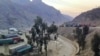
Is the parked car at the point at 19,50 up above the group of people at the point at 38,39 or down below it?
below

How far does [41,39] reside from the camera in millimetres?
75688

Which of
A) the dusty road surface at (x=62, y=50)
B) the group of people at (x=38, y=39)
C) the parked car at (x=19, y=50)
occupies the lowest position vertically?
the dusty road surface at (x=62, y=50)

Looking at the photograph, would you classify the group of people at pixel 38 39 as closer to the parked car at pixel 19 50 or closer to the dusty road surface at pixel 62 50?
the dusty road surface at pixel 62 50

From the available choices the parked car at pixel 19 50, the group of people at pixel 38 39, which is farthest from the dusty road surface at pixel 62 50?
the parked car at pixel 19 50

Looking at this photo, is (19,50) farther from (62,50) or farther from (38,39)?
(62,50)

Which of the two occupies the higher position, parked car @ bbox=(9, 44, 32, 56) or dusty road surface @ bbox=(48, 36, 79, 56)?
parked car @ bbox=(9, 44, 32, 56)

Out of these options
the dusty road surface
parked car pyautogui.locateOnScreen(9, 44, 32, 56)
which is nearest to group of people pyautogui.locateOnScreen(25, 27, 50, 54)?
the dusty road surface

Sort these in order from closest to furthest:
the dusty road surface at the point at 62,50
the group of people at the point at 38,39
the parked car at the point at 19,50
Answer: the parked car at the point at 19,50
the group of people at the point at 38,39
the dusty road surface at the point at 62,50

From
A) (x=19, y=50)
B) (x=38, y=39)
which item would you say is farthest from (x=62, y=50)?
(x=19, y=50)

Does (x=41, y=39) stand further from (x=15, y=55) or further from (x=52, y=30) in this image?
(x=52, y=30)

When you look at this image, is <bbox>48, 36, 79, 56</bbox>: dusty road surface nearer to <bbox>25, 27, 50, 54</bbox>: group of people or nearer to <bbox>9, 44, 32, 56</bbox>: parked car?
<bbox>25, 27, 50, 54</bbox>: group of people

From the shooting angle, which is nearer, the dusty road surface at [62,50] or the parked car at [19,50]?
the parked car at [19,50]

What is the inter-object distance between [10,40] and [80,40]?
22.7m

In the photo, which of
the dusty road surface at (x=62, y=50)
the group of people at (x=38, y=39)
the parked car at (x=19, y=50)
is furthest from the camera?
the dusty road surface at (x=62, y=50)
